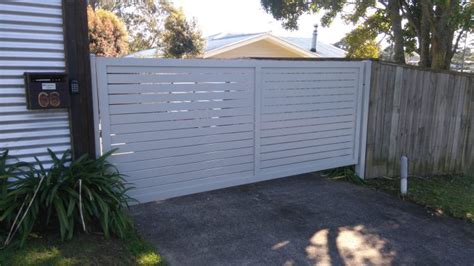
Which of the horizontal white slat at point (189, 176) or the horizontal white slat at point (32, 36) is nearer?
the horizontal white slat at point (32, 36)

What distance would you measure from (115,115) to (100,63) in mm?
514

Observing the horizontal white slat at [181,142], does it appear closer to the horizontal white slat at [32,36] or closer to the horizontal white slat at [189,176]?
the horizontal white slat at [189,176]

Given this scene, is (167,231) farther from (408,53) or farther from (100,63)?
(408,53)

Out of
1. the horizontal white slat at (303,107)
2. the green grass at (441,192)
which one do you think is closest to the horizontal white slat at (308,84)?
the horizontal white slat at (303,107)

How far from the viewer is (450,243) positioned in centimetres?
369

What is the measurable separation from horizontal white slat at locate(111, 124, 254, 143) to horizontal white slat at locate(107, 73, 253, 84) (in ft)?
1.76

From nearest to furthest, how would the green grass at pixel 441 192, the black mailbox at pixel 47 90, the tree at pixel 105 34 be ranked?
the black mailbox at pixel 47 90 < the green grass at pixel 441 192 < the tree at pixel 105 34

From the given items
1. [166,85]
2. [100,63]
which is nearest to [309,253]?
[166,85]

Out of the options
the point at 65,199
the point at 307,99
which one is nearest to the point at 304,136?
the point at 307,99

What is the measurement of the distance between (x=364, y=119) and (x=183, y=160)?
2.71 metres

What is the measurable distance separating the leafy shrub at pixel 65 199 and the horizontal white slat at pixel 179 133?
0.48 metres

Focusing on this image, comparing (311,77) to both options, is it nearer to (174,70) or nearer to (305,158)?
(305,158)

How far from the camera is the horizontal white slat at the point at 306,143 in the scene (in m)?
4.99

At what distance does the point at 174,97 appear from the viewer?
4.14m
